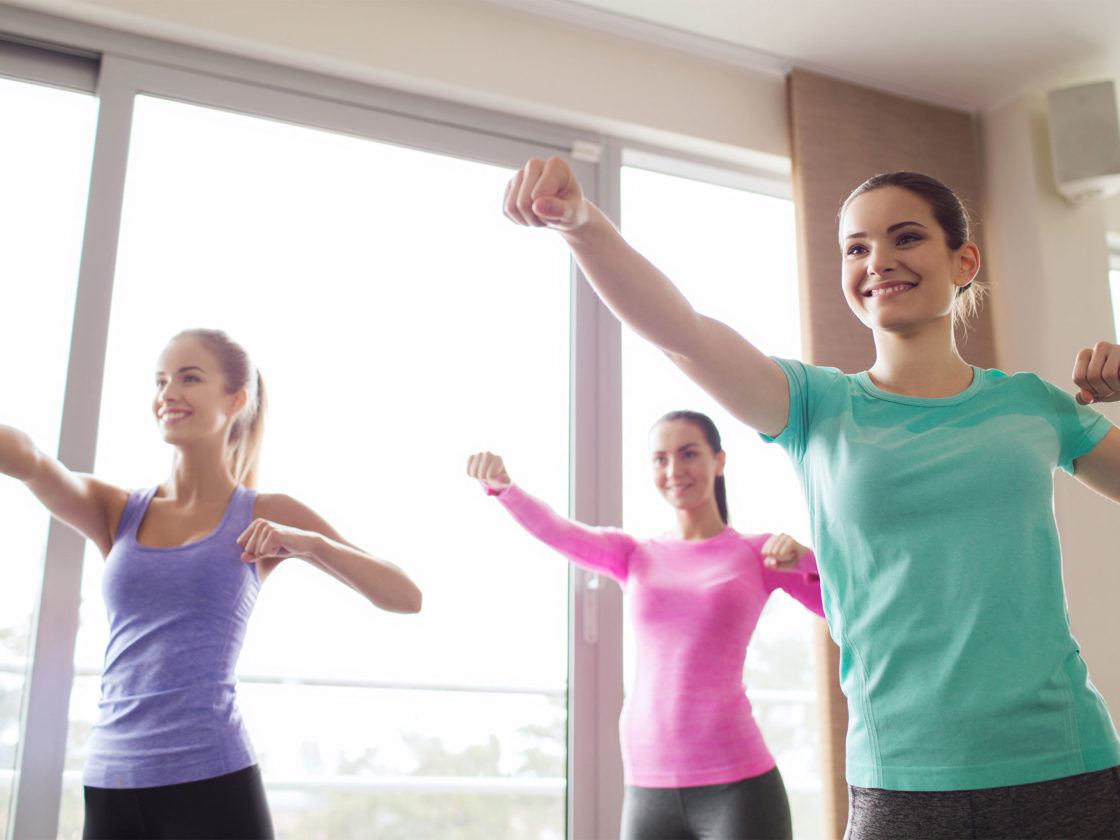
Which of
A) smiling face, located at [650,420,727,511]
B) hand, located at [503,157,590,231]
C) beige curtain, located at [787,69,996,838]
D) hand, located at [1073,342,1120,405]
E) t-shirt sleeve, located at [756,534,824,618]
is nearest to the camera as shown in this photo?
hand, located at [503,157,590,231]

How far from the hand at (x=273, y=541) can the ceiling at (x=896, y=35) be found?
1.70 m

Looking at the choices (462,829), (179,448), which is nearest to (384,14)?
(179,448)

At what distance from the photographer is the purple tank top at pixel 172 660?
1.62 meters

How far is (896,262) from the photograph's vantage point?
1.17m

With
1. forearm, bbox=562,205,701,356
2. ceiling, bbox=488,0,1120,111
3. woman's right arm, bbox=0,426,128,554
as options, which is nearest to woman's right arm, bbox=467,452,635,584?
woman's right arm, bbox=0,426,128,554

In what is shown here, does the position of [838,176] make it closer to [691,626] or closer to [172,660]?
[691,626]

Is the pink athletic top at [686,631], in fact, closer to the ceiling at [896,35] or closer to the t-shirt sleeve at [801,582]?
the t-shirt sleeve at [801,582]

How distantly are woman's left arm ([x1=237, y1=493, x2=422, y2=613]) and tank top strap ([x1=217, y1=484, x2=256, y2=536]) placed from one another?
0.02m

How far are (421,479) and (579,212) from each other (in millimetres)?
1870

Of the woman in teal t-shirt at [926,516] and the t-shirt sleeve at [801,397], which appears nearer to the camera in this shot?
the woman in teal t-shirt at [926,516]

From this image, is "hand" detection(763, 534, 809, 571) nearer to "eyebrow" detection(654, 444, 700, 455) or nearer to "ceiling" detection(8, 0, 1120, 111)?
"eyebrow" detection(654, 444, 700, 455)

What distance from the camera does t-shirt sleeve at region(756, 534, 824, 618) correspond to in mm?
2080

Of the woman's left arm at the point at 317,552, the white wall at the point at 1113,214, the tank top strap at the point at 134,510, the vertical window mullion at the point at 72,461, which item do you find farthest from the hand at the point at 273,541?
the white wall at the point at 1113,214

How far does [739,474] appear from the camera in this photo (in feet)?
9.86
